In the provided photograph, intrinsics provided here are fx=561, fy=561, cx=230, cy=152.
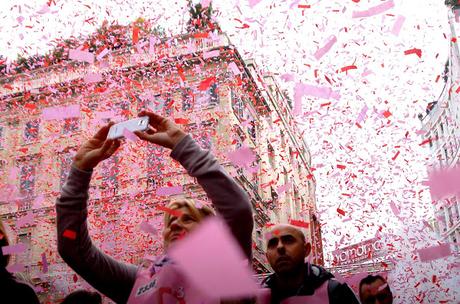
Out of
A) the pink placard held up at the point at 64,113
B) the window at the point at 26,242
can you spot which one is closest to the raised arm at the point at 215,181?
the pink placard held up at the point at 64,113

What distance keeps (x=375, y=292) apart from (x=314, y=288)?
1.75 metres

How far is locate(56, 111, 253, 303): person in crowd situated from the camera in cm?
A: 229

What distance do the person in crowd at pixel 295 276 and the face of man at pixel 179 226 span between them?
937 mm

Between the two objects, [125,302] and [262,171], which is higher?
[262,171]

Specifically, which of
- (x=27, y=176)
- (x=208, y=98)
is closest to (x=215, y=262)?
(x=208, y=98)

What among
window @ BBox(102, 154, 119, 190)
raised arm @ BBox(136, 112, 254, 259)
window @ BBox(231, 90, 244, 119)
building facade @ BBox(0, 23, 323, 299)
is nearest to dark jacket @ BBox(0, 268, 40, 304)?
raised arm @ BBox(136, 112, 254, 259)

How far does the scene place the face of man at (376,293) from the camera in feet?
15.4

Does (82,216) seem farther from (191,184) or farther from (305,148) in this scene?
(305,148)

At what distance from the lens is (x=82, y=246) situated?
254cm

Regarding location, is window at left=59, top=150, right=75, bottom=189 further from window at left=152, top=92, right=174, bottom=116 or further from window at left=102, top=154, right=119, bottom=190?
window at left=152, top=92, right=174, bottom=116

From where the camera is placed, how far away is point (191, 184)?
67.2 ft

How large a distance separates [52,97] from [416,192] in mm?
14336

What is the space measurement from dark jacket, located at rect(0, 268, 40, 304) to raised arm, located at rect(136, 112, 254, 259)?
0.97 meters

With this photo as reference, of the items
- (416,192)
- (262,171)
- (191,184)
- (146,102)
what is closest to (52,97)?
(146,102)
